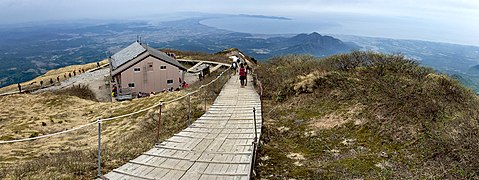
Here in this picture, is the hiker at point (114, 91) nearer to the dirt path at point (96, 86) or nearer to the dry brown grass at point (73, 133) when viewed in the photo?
the dirt path at point (96, 86)

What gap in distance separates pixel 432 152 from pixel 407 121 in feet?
6.88

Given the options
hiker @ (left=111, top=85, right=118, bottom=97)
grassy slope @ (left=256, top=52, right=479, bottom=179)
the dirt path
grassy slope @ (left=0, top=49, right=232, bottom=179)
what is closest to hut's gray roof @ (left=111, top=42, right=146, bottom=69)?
the dirt path

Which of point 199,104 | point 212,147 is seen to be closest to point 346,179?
point 212,147

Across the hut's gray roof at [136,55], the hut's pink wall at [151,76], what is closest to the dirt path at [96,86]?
the hut's pink wall at [151,76]

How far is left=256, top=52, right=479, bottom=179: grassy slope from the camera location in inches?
324

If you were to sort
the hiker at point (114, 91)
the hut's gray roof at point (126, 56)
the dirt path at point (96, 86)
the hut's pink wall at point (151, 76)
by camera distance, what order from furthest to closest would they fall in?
the hut's gray roof at point (126, 56) < the hut's pink wall at point (151, 76) < the dirt path at point (96, 86) < the hiker at point (114, 91)

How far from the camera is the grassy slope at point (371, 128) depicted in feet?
27.0

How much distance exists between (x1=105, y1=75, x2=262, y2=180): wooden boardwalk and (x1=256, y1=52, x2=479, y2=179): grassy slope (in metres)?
0.77

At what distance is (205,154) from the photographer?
9.68 metres

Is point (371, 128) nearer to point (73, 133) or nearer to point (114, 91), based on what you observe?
point (73, 133)

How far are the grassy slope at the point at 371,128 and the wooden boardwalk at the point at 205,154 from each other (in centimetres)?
77

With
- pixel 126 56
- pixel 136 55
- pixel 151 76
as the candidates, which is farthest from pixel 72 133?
pixel 126 56

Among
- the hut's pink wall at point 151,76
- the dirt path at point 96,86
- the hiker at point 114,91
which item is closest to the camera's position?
the hiker at point 114,91

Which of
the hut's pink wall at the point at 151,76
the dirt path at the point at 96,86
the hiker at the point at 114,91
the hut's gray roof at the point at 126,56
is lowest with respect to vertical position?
the dirt path at the point at 96,86
